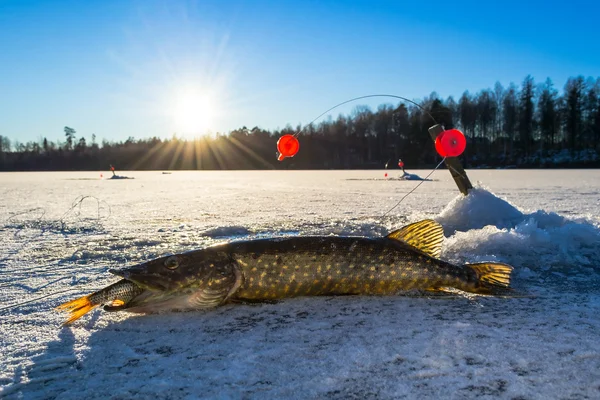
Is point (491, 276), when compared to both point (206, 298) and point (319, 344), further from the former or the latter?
point (206, 298)

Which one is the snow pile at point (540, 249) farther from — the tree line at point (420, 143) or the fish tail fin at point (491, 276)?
the tree line at point (420, 143)

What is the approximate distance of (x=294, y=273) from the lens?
9.30ft

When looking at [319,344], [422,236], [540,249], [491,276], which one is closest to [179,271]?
[319,344]

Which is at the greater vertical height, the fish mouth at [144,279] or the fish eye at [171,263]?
the fish eye at [171,263]

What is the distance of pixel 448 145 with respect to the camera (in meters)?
6.09

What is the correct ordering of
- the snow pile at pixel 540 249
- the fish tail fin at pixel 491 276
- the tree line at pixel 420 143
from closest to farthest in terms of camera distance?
the fish tail fin at pixel 491 276
the snow pile at pixel 540 249
the tree line at pixel 420 143

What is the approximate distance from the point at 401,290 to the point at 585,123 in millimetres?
71114

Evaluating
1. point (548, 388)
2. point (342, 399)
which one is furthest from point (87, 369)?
point (548, 388)

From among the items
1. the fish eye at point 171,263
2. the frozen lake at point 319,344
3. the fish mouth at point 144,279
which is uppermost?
the fish eye at point 171,263

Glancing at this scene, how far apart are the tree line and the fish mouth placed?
1772 inches

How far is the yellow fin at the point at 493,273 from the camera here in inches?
117

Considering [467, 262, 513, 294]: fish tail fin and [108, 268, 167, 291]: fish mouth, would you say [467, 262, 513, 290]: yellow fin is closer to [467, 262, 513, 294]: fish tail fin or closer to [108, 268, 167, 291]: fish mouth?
[467, 262, 513, 294]: fish tail fin

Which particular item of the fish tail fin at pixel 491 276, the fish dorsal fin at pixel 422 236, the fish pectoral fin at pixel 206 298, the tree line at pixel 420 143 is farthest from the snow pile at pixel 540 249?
the tree line at pixel 420 143

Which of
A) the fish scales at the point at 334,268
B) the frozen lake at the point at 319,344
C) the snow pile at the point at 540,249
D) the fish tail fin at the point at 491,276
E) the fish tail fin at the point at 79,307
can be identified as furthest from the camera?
the snow pile at the point at 540,249
